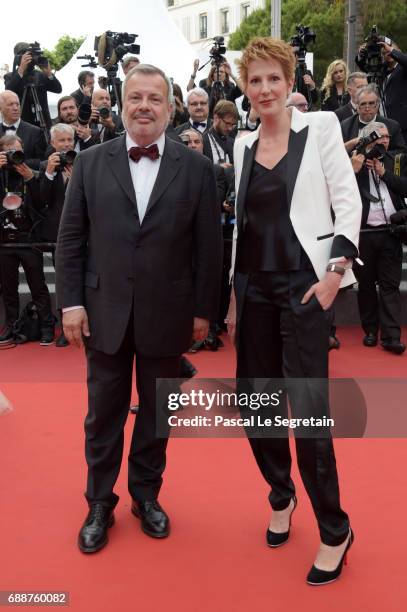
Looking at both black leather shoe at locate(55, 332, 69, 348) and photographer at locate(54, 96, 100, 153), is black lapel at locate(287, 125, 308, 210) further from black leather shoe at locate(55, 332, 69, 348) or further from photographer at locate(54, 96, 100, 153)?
photographer at locate(54, 96, 100, 153)

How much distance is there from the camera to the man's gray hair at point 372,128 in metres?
5.75

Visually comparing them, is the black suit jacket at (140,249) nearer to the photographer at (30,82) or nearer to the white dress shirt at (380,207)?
the white dress shirt at (380,207)

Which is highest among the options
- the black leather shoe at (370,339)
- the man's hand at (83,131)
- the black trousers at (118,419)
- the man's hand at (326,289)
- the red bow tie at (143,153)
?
the red bow tie at (143,153)

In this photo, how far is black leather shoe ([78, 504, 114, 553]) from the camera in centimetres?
277

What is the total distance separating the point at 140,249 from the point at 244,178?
0.48 m

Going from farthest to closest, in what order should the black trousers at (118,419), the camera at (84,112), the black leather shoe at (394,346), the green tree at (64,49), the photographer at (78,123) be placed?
the green tree at (64,49)
the photographer at (78,123)
the camera at (84,112)
the black leather shoe at (394,346)
the black trousers at (118,419)

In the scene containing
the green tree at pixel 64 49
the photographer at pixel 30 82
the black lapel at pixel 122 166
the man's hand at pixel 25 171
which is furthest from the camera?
the green tree at pixel 64 49

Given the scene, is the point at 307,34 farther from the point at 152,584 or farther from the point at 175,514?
the point at 152,584

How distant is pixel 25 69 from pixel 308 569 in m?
6.62

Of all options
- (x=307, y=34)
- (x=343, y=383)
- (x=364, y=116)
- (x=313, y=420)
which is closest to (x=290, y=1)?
(x=307, y=34)

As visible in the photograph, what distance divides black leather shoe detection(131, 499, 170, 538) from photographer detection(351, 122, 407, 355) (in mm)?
3319

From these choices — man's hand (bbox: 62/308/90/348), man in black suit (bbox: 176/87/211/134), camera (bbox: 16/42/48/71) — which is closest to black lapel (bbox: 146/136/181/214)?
man's hand (bbox: 62/308/90/348)

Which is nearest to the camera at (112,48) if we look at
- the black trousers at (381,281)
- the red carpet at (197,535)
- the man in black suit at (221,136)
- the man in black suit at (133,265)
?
the man in black suit at (221,136)

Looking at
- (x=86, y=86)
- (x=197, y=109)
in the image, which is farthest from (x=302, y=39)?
(x=86, y=86)
